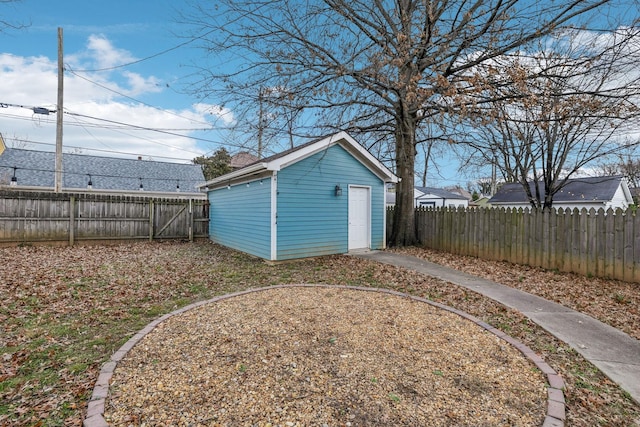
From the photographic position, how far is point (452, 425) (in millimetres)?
2189

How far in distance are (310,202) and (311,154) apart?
4.31 feet

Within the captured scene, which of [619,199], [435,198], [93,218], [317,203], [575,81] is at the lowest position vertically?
[93,218]

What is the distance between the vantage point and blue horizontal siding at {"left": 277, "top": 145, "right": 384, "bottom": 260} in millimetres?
8219

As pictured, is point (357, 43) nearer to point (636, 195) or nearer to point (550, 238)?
point (550, 238)

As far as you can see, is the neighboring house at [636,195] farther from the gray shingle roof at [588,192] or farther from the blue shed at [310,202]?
the blue shed at [310,202]

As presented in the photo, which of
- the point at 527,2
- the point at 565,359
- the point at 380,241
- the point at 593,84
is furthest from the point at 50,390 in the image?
the point at 593,84

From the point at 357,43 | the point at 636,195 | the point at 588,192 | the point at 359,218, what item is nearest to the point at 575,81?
the point at 357,43

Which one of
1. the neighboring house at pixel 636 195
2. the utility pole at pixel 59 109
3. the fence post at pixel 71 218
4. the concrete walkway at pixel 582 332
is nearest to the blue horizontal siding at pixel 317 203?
the concrete walkway at pixel 582 332

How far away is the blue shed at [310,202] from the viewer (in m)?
8.13

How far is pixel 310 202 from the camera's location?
28.5 ft

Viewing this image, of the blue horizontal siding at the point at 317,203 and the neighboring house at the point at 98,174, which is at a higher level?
the neighboring house at the point at 98,174

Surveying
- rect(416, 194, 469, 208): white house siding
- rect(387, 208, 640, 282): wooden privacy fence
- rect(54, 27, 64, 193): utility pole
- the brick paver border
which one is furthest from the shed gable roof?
rect(416, 194, 469, 208): white house siding

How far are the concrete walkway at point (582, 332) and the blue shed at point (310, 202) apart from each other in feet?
11.8

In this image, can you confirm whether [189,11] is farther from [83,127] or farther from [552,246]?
[83,127]
